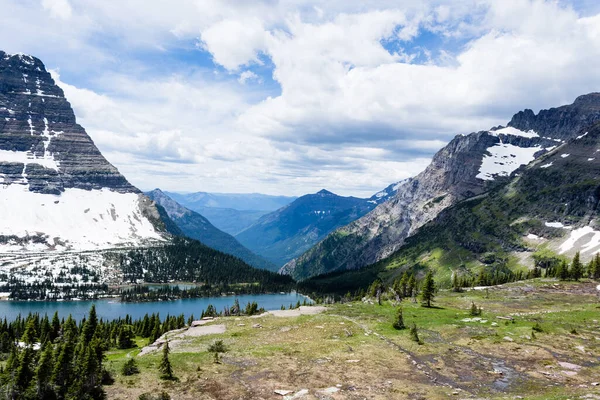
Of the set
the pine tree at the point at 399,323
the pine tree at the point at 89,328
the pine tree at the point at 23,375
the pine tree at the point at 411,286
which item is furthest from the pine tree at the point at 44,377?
the pine tree at the point at 411,286

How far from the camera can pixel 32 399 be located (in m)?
44.2

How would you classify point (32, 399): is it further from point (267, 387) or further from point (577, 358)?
point (577, 358)

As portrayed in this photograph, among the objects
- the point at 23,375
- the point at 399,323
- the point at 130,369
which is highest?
the point at 399,323

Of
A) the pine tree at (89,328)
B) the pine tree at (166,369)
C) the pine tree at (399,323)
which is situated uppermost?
the pine tree at (399,323)

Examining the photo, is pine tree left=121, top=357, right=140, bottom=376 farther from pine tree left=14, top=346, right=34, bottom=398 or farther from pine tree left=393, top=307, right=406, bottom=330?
pine tree left=393, top=307, right=406, bottom=330

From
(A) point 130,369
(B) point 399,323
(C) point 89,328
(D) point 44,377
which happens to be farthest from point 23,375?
(B) point 399,323

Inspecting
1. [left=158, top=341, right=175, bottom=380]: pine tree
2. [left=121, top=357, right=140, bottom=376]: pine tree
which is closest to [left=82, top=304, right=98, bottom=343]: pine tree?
[left=121, top=357, right=140, bottom=376]: pine tree

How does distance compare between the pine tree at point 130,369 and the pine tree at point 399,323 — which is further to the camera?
the pine tree at point 399,323

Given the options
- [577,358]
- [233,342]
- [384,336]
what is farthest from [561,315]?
[233,342]

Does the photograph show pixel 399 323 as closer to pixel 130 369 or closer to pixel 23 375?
pixel 130 369

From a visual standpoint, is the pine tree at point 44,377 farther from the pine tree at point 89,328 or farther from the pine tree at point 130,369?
the pine tree at point 89,328

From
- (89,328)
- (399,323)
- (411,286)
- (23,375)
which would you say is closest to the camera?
(23,375)

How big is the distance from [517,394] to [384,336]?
2960 cm

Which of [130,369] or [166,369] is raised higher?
[166,369]
